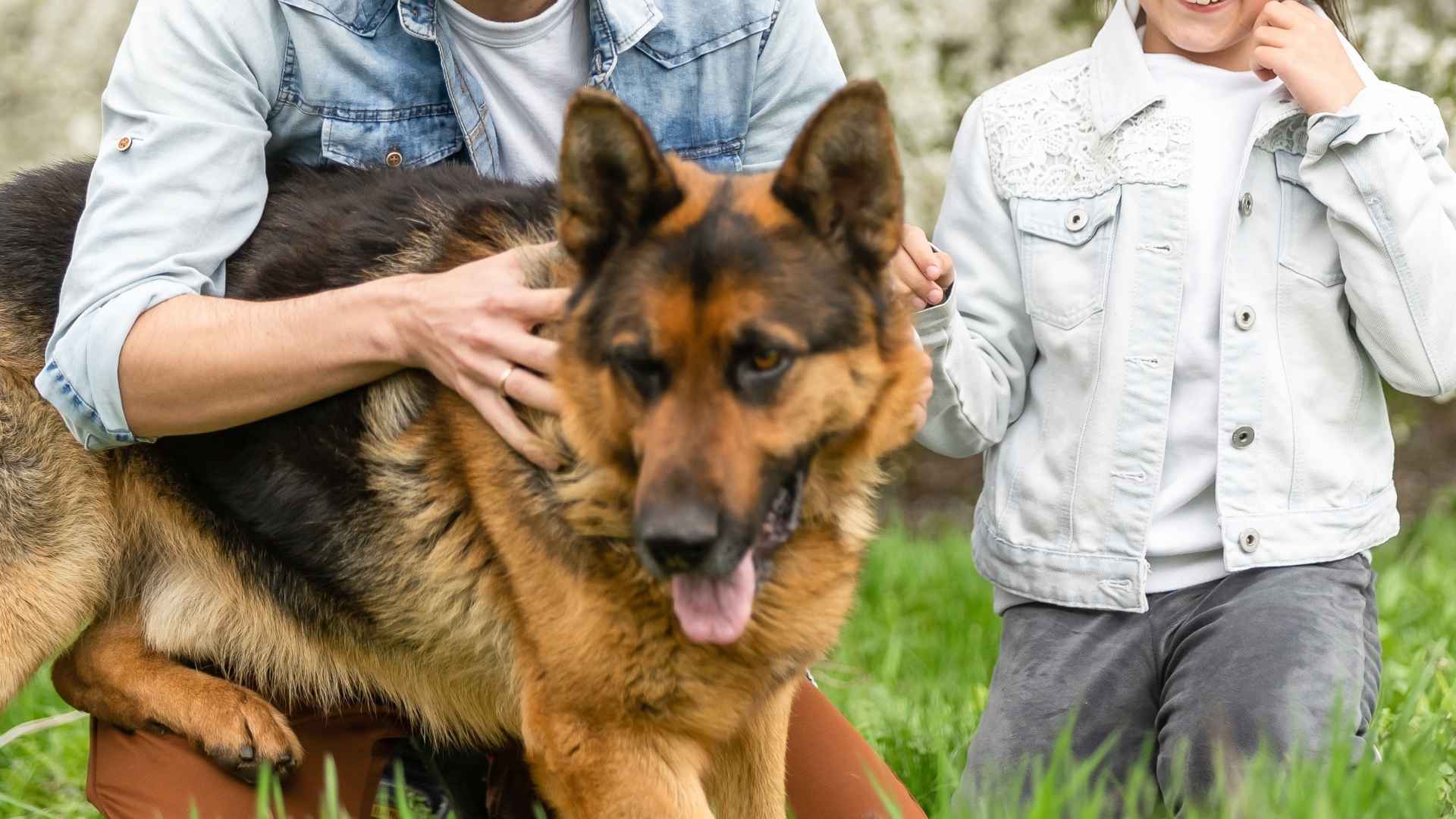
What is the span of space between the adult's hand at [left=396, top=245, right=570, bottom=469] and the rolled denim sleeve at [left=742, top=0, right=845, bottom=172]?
3.42ft

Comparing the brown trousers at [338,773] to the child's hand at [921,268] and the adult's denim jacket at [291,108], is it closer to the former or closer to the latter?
the adult's denim jacket at [291,108]

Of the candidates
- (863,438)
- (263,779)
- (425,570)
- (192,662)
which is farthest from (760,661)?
(192,662)

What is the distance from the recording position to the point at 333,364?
2.96 m

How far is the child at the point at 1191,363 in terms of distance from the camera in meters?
3.25

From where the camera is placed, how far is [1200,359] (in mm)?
3506

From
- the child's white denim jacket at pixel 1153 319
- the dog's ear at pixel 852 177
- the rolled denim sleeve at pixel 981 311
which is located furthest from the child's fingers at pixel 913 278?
the dog's ear at pixel 852 177

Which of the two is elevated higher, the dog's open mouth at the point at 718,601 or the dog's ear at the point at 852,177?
the dog's ear at the point at 852,177

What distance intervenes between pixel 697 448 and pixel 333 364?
978 mm

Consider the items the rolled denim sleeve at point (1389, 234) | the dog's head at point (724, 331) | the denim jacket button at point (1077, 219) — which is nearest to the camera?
the dog's head at point (724, 331)

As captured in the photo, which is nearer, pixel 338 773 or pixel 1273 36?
pixel 1273 36

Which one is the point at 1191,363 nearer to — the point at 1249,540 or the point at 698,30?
the point at 1249,540

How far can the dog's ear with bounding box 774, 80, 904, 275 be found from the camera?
246cm

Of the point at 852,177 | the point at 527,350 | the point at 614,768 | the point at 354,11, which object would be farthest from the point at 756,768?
the point at 354,11

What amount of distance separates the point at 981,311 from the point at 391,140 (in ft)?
4.95
